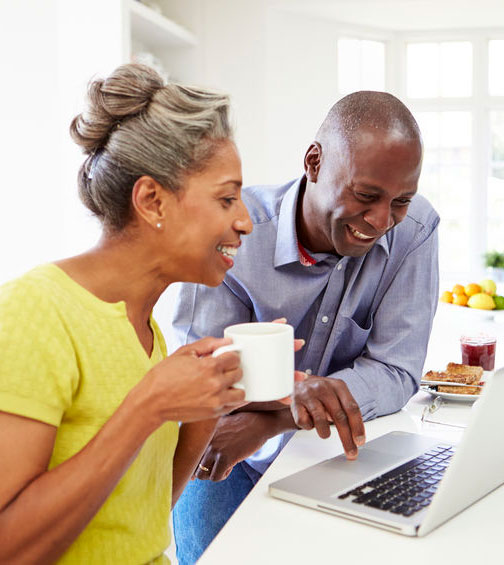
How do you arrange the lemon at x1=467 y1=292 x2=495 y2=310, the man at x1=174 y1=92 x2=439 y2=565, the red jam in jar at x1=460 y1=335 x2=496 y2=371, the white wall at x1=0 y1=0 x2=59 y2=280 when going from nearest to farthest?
the man at x1=174 y1=92 x2=439 y2=565
the red jam in jar at x1=460 y1=335 x2=496 y2=371
the white wall at x1=0 y1=0 x2=59 y2=280
the lemon at x1=467 y1=292 x2=495 y2=310

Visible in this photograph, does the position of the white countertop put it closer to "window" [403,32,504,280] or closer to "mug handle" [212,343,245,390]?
"mug handle" [212,343,245,390]

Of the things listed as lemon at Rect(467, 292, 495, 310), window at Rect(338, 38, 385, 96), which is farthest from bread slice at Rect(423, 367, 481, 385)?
window at Rect(338, 38, 385, 96)

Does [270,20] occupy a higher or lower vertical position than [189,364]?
higher

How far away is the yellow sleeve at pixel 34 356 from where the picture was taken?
845 millimetres

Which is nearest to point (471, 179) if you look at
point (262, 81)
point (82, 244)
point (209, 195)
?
point (262, 81)

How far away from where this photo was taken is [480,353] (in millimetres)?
1870

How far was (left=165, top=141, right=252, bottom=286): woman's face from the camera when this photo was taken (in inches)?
40.1

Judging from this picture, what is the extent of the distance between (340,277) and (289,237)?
15cm

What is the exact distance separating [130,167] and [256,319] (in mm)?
700

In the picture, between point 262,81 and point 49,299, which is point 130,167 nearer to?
point 49,299

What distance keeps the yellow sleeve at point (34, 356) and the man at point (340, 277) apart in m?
0.56

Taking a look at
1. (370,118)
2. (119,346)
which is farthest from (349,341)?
(119,346)

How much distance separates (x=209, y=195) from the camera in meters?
1.03

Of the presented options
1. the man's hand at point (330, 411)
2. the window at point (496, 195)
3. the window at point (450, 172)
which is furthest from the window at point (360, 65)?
the man's hand at point (330, 411)
